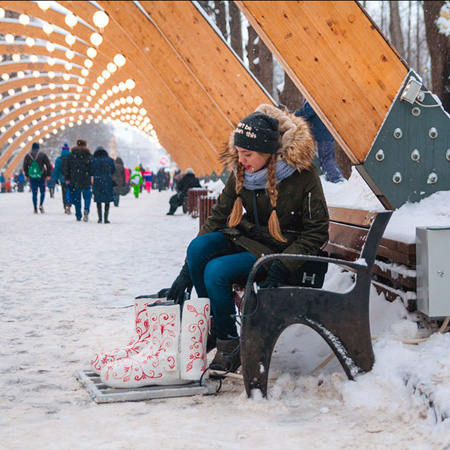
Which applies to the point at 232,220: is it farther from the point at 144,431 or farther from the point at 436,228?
the point at 144,431

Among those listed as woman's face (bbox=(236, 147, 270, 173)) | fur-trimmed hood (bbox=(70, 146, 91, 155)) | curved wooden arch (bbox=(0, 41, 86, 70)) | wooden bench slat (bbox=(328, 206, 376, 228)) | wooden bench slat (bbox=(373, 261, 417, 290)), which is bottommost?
wooden bench slat (bbox=(373, 261, 417, 290))

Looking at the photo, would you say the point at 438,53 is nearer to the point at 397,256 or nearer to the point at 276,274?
the point at 397,256

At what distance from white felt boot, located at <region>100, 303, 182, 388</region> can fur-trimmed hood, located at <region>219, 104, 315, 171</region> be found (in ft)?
3.03

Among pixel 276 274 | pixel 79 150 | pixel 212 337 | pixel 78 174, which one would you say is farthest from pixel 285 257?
pixel 79 150

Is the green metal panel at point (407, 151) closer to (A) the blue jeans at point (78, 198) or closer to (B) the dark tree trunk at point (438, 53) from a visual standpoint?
(B) the dark tree trunk at point (438, 53)

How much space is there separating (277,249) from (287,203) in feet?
0.81

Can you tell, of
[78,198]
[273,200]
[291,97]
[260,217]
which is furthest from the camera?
[78,198]

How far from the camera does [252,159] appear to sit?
387 centimetres

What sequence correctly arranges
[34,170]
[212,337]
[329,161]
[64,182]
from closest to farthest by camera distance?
[212,337]
[329,161]
[34,170]
[64,182]

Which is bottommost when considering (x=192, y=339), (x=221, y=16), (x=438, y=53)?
(x=192, y=339)

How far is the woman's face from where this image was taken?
386cm

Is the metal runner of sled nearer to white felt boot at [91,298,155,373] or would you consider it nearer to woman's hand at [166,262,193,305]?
white felt boot at [91,298,155,373]

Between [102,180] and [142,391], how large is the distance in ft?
41.1

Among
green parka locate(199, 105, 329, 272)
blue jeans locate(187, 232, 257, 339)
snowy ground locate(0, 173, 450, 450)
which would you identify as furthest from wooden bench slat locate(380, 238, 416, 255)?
blue jeans locate(187, 232, 257, 339)
